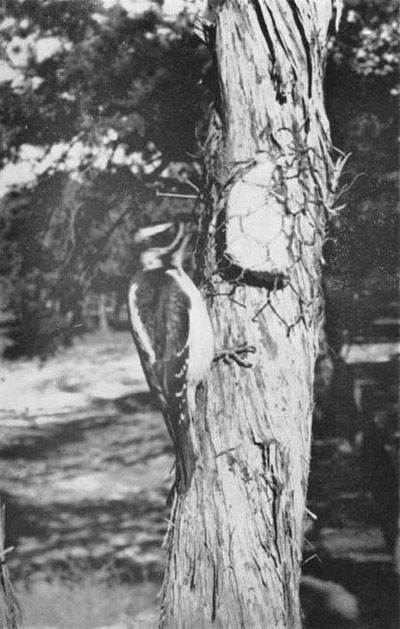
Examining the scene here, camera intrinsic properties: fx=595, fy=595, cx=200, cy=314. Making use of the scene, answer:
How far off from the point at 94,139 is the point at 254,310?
0.74m

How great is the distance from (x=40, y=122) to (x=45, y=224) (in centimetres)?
29

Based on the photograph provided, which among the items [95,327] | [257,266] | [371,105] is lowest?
[95,327]

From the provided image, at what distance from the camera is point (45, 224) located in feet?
5.42

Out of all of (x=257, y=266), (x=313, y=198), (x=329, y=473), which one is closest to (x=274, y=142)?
(x=313, y=198)

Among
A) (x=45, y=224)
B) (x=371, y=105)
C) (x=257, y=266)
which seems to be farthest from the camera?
(x=371, y=105)

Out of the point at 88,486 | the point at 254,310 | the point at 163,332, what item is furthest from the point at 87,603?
the point at 254,310

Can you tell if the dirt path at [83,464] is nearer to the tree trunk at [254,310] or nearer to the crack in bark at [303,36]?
the tree trunk at [254,310]

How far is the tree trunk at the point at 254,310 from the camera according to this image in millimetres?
1312

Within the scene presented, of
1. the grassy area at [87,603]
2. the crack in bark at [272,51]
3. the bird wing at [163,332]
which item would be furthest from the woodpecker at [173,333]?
the grassy area at [87,603]

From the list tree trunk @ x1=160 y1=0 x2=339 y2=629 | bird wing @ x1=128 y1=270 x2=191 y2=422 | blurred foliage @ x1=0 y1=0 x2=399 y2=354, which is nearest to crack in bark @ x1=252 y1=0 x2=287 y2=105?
tree trunk @ x1=160 y1=0 x2=339 y2=629

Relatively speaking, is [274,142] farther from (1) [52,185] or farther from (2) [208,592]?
(2) [208,592]

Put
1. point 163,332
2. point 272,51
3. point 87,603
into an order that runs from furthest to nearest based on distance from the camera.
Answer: point 87,603 < point 163,332 < point 272,51

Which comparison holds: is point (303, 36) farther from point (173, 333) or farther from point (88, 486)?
point (88, 486)

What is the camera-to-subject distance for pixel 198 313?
4.42ft
